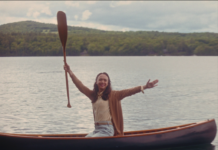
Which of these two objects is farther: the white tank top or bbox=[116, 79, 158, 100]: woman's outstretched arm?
the white tank top

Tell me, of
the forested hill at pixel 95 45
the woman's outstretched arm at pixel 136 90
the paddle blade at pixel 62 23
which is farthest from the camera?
the forested hill at pixel 95 45

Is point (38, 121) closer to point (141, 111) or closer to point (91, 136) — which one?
point (141, 111)

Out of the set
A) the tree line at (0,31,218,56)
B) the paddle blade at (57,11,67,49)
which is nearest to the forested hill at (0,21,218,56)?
the tree line at (0,31,218,56)

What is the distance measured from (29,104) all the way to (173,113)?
719 centimetres

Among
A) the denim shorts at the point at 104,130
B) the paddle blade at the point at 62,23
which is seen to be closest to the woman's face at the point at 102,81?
the denim shorts at the point at 104,130

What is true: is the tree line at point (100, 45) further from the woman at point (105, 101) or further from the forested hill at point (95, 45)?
the woman at point (105, 101)

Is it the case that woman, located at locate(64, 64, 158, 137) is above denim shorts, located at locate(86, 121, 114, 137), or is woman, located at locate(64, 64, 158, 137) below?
above

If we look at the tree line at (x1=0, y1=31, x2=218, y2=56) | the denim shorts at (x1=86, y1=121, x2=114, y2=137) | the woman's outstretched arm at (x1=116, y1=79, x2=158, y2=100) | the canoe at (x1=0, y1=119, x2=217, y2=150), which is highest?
the tree line at (x1=0, y1=31, x2=218, y2=56)

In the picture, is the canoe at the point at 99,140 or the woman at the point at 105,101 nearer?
the woman at the point at 105,101

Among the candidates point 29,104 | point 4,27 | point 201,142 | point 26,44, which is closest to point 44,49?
point 26,44

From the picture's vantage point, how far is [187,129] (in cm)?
859

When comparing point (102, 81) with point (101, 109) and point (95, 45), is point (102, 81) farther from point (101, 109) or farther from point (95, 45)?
point (95, 45)

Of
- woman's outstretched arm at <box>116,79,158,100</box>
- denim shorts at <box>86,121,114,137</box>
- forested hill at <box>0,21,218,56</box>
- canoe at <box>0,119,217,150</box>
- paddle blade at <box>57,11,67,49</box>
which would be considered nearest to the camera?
woman's outstretched arm at <box>116,79,158,100</box>

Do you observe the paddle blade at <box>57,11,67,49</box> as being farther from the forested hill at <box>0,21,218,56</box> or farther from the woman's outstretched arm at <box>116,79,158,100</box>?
the forested hill at <box>0,21,218,56</box>
